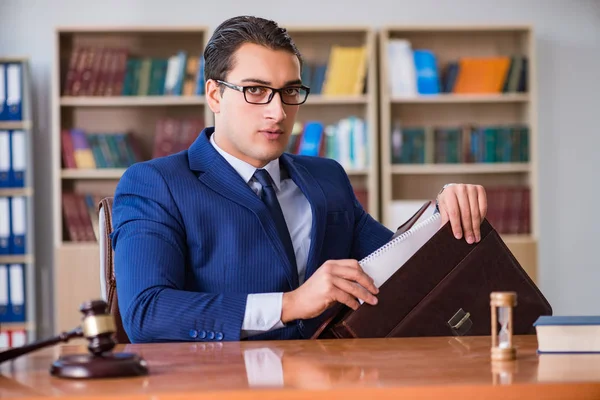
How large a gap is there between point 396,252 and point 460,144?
11.8 feet

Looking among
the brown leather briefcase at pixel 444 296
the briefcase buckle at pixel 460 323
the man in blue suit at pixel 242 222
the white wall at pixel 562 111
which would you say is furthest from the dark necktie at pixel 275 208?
the white wall at pixel 562 111

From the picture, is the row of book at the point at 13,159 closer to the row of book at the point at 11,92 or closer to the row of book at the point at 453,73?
the row of book at the point at 11,92

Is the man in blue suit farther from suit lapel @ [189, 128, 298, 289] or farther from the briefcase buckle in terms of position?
the briefcase buckle

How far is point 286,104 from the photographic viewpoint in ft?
6.06

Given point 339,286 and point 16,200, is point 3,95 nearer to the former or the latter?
point 16,200

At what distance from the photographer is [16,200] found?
16.0 feet

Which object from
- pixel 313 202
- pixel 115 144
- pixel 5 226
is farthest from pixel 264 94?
pixel 5 226

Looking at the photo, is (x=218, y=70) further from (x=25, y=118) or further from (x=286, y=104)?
(x=25, y=118)

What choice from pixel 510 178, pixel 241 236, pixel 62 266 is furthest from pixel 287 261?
pixel 510 178

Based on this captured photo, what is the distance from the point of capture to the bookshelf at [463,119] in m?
5.00

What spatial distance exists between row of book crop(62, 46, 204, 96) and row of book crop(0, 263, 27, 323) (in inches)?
38.8

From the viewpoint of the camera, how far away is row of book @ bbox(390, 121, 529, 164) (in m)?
5.06

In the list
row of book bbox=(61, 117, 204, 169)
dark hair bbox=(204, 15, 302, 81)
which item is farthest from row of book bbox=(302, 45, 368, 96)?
dark hair bbox=(204, 15, 302, 81)

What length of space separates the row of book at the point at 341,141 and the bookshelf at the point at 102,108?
512mm
